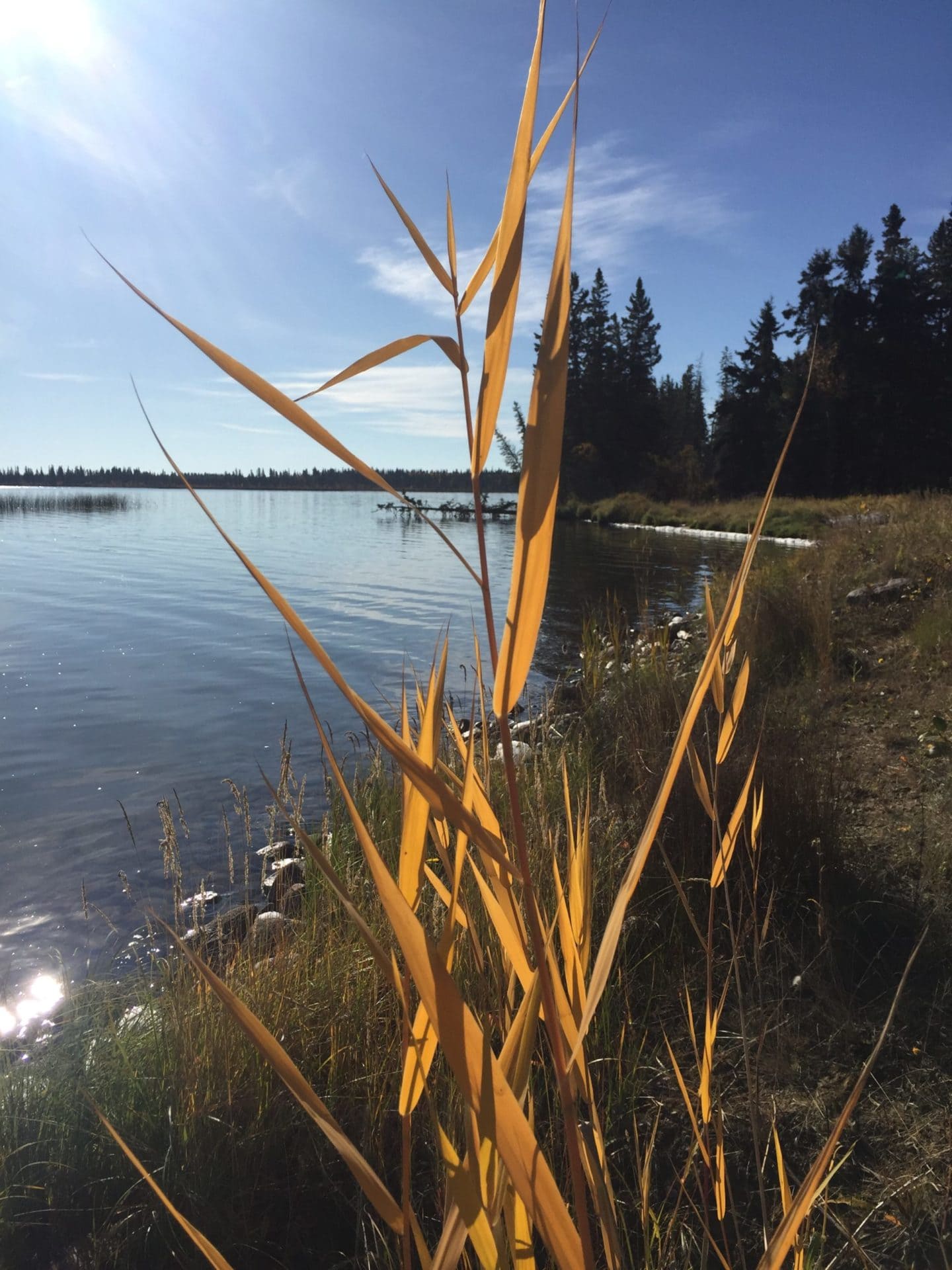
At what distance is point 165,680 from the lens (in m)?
9.22

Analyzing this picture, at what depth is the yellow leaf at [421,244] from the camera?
47cm

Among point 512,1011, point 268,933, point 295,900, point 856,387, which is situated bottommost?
point 295,900

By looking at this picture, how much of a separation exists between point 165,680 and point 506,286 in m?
9.52

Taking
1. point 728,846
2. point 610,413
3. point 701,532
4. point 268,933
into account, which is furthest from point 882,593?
point 610,413

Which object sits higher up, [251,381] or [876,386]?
[876,386]

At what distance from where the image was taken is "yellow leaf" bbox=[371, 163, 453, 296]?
18.4 inches

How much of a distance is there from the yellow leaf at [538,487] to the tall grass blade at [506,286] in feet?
0.07

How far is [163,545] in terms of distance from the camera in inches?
1087

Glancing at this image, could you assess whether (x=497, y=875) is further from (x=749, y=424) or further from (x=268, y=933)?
(x=749, y=424)

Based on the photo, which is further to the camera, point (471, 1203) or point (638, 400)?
point (638, 400)

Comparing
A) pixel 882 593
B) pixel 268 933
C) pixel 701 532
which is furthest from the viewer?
pixel 701 532

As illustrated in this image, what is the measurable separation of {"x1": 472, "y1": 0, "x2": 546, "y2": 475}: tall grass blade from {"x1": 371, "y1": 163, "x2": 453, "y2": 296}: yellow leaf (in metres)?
0.03

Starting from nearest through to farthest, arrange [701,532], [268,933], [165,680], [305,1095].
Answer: [305,1095] < [268,933] < [165,680] < [701,532]

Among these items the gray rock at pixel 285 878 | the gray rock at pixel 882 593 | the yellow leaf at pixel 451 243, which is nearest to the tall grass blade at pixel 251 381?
the yellow leaf at pixel 451 243
